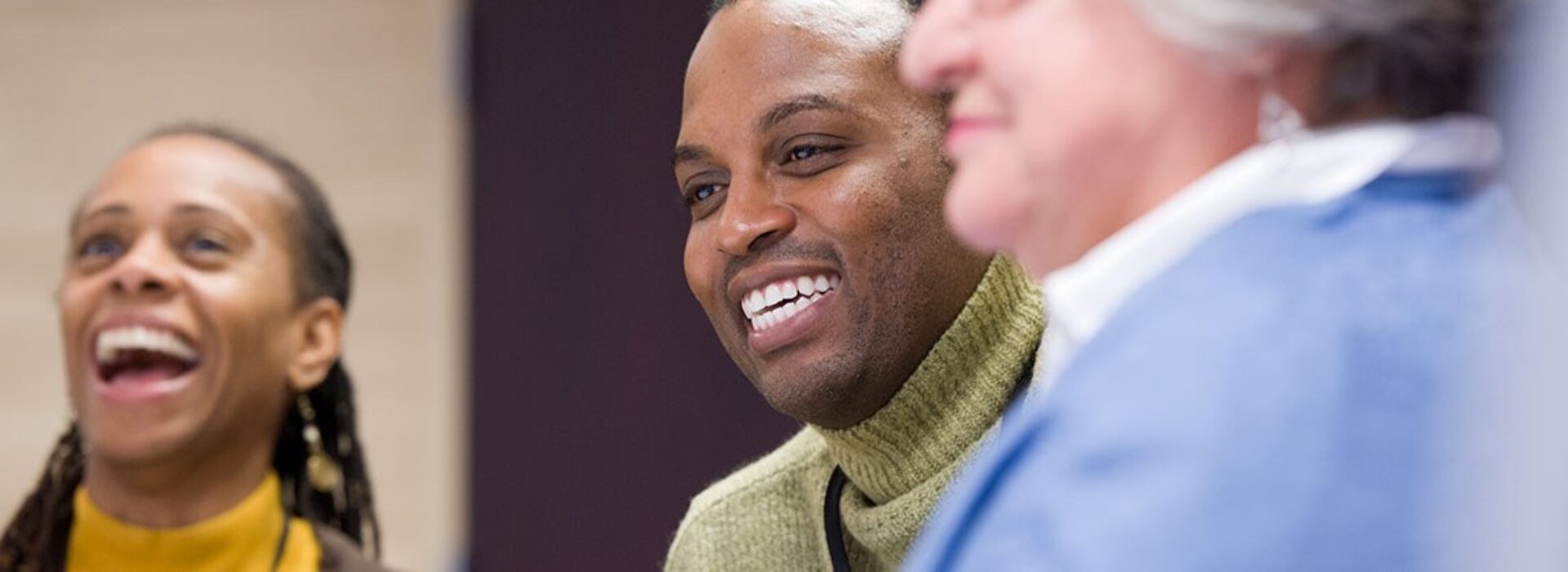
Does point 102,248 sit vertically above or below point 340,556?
above

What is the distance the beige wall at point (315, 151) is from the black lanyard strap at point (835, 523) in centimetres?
184

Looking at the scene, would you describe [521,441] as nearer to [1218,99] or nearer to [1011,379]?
[1011,379]

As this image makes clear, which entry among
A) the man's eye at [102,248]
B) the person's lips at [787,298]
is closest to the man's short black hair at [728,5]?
the person's lips at [787,298]

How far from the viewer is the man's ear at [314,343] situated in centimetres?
227

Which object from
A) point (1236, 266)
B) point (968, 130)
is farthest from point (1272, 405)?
point (968, 130)

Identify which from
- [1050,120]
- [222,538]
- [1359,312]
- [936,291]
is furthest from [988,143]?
[222,538]

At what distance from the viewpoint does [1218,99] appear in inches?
30.9

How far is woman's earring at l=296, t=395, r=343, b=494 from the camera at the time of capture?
2.32m

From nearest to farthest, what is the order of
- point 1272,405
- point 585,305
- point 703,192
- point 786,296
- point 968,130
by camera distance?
point 1272,405 < point 968,130 < point 786,296 < point 703,192 < point 585,305

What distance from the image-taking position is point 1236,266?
724mm

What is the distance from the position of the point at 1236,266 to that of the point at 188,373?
5.48 ft

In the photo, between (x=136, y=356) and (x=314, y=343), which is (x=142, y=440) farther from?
(x=314, y=343)

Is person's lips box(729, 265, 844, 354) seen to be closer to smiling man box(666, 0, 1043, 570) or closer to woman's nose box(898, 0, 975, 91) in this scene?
smiling man box(666, 0, 1043, 570)

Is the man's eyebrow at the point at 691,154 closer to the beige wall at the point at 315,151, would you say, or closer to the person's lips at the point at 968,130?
the person's lips at the point at 968,130
